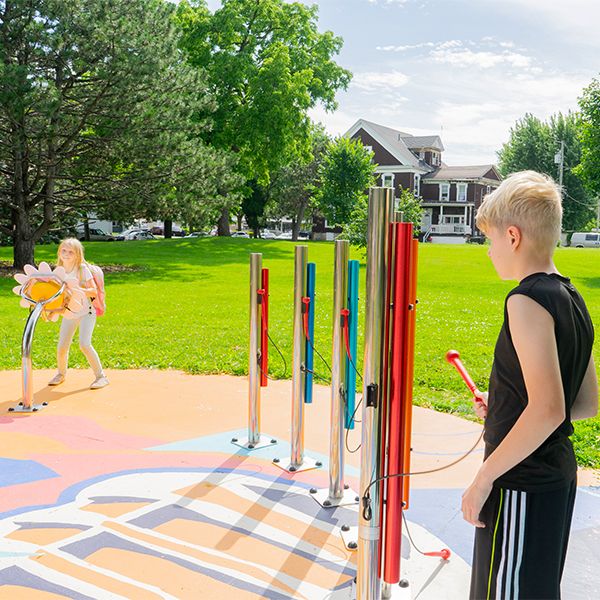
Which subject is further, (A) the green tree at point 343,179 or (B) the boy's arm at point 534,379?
Answer: (A) the green tree at point 343,179

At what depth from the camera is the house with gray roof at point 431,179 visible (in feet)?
192

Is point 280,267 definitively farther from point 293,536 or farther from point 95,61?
point 293,536

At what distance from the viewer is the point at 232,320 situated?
1312 cm

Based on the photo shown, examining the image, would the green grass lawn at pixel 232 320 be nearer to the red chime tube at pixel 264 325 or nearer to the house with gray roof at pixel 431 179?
the red chime tube at pixel 264 325

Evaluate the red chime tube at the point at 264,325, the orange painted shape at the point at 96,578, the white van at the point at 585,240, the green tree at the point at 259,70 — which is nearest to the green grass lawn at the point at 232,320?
the red chime tube at the point at 264,325

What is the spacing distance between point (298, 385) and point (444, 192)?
58.1 meters

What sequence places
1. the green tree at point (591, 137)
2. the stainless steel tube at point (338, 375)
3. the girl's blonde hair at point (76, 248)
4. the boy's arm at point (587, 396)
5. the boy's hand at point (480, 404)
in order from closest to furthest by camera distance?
the boy's arm at point (587, 396) → the boy's hand at point (480, 404) → the stainless steel tube at point (338, 375) → the girl's blonde hair at point (76, 248) → the green tree at point (591, 137)

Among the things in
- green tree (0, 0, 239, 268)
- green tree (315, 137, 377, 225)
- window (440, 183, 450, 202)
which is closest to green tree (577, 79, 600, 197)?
green tree (0, 0, 239, 268)

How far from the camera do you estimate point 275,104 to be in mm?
32906

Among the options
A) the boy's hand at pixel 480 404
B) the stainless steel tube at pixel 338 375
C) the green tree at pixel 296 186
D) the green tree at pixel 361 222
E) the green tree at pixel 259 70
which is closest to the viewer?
the boy's hand at pixel 480 404

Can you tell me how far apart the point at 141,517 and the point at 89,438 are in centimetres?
177

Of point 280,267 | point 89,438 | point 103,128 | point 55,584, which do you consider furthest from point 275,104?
point 55,584

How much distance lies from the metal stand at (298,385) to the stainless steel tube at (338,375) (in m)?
0.55

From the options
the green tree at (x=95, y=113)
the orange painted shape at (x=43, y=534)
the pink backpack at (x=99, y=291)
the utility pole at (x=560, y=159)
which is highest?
the utility pole at (x=560, y=159)
